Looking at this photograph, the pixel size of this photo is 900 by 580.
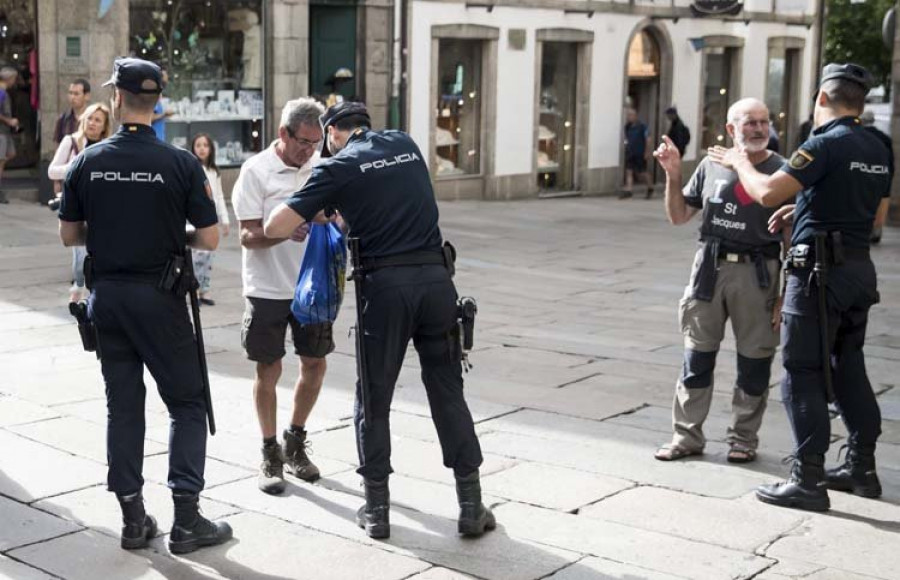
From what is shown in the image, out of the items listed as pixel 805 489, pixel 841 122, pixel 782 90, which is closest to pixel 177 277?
pixel 805 489

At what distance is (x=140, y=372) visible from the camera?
5.45m

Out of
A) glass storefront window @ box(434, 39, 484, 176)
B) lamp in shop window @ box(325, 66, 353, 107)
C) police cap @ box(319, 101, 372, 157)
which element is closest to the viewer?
police cap @ box(319, 101, 372, 157)

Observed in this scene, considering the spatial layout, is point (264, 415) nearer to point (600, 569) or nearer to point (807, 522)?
point (600, 569)

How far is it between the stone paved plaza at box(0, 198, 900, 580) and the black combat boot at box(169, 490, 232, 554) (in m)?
0.05

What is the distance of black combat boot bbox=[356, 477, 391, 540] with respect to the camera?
5539 mm

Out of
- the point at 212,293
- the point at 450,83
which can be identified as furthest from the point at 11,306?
the point at 450,83

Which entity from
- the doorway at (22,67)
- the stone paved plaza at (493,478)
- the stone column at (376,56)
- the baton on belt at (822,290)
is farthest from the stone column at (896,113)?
the baton on belt at (822,290)

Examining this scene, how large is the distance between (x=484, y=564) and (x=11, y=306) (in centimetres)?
683

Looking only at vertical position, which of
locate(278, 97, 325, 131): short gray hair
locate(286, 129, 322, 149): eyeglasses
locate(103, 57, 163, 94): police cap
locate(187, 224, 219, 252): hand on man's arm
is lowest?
locate(187, 224, 219, 252): hand on man's arm

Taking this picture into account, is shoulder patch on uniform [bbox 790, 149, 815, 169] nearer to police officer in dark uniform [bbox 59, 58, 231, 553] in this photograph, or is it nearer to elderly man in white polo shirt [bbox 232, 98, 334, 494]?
elderly man in white polo shirt [bbox 232, 98, 334, 494]

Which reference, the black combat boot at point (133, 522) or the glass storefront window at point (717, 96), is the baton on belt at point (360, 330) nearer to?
the black combat boot at point (133, 522)

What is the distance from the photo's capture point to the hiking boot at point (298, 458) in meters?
6.38

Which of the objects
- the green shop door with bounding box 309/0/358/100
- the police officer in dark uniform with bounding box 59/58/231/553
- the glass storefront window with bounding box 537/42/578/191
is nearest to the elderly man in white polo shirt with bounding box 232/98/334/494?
the police officer in dark uniform with bounding box 59/58/231/553

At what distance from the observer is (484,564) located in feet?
17.3
